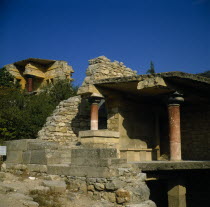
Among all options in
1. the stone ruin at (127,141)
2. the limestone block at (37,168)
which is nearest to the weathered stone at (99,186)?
the stone ruin at (127,141)

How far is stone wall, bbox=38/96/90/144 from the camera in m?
12.6

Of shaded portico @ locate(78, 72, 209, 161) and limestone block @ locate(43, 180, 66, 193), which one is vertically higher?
shaded portico @ locate(78, 72, 209, 161)

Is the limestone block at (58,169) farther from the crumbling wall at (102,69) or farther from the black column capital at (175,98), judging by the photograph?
the crumbling wall at (102,69)

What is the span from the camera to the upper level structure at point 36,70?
26.9 m

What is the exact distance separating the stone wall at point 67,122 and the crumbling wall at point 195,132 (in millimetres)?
4375

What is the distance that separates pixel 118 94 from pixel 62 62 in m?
15.8

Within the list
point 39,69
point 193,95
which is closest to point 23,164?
point 193,95

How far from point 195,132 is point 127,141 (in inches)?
121

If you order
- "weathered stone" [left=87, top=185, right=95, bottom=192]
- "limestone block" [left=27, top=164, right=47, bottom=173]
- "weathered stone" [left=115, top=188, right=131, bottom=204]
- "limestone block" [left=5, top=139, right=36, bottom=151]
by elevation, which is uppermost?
"limestone block" [left=5, top=139, right=36, bottom=151]

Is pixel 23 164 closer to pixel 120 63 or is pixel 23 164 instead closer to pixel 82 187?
pixel 82 187

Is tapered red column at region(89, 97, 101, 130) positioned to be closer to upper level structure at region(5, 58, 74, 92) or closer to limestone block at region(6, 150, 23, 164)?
limestone block at region(6, 150, 23, 164)

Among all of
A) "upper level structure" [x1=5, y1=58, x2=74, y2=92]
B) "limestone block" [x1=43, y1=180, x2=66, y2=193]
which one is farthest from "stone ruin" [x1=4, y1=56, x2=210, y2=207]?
"upper level structure" [x1=5, y1=58, x2=74, y2=92]

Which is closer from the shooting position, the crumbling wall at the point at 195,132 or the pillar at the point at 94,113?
the pillar at the point at 94,113

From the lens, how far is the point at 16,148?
9.28 meters
